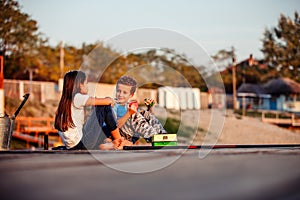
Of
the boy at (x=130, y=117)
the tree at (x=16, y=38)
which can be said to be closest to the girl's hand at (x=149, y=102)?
the boy at (x=130, y=117)

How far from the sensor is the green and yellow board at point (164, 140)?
4.83 meters

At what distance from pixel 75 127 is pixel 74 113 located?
0.14 m

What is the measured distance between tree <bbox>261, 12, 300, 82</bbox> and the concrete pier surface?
4561 cm

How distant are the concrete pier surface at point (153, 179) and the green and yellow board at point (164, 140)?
231 centimetres

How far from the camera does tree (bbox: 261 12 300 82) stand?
45938 millimetres

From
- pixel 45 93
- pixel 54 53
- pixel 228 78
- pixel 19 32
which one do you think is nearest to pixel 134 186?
pixel 45 93

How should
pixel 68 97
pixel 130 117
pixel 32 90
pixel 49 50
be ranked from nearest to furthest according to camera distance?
pixel 68 97, pixel 130 117, pixel 32 90, pixel 49 50

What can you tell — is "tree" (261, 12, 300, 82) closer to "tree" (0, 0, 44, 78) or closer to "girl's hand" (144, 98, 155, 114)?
"tree" (0, 0, 44, 78)

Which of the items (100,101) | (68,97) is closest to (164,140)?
(100,101)

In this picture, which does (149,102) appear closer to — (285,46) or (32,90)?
(32,90)

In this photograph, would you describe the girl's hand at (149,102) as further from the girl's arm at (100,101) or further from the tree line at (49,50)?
the tree line at (49,50)

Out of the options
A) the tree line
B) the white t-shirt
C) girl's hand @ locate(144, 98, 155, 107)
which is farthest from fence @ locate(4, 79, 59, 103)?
the white t-shirt

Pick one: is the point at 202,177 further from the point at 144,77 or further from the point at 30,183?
the point at 144,77

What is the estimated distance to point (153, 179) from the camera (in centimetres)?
191
